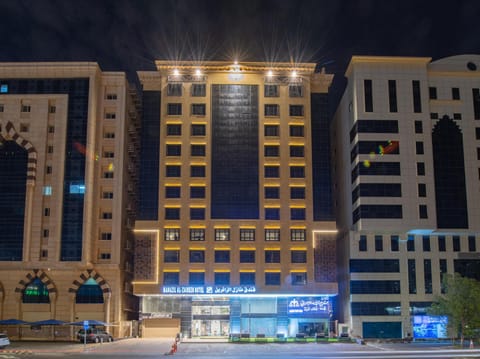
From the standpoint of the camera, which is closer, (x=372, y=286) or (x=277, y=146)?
(x=372, y=286)

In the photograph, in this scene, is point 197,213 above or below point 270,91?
below

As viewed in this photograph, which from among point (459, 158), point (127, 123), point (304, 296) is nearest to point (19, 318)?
point (127, 123)

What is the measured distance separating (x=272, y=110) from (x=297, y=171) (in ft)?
42.3

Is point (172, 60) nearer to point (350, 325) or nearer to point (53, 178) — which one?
point (53, 178)

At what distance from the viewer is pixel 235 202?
126 meters

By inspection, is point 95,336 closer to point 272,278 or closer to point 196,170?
point 272,278

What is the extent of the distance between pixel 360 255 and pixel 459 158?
Answer: 84.2ft

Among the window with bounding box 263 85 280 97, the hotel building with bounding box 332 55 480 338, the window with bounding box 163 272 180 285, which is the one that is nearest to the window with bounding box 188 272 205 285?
the window with bounding box 163 272 180 285

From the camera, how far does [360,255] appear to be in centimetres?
11906

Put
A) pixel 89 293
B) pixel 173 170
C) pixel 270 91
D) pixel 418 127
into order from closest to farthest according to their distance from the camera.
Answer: pixel 89 293
pixel 418 127
pixel 173 170
pixel 270 91

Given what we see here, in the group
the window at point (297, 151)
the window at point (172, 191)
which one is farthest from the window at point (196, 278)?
the window at point (297, 151)

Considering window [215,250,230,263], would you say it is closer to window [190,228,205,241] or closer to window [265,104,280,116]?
window [190,228,205,241]

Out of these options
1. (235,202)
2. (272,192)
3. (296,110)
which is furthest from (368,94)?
(235,202)

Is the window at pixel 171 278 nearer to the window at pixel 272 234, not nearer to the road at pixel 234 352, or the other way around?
the window at pixel 272 234
